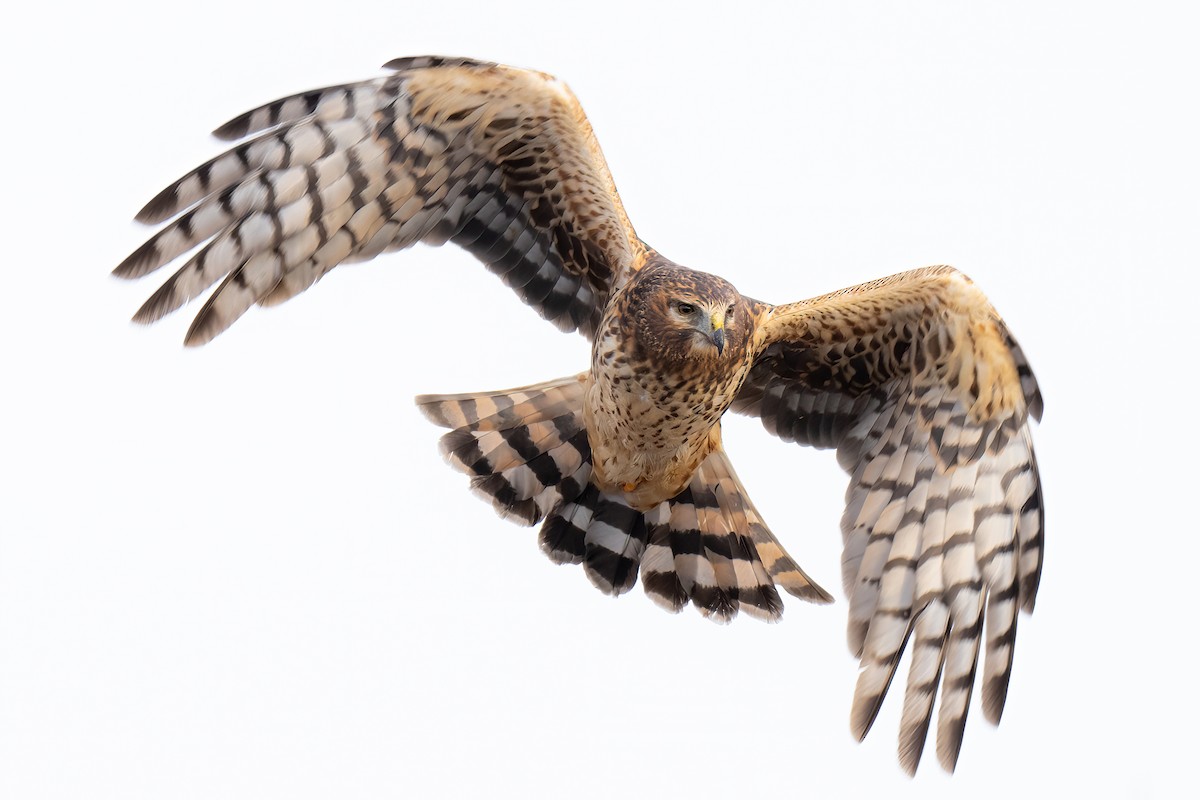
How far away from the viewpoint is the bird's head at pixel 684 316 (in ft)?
13.0

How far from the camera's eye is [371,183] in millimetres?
4043

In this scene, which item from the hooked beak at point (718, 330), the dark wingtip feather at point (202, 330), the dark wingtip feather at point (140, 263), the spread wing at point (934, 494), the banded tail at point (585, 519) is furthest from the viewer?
the banded tail at point (585, 519)

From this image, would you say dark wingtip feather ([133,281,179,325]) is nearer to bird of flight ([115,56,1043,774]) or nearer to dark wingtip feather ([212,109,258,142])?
bird of flight ([115,56,1043,774])

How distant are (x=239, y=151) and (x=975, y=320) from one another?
2382 millimetres

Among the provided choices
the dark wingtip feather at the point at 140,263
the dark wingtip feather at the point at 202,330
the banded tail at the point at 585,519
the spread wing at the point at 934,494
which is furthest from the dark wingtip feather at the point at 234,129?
the spread wing at the point at 934,494

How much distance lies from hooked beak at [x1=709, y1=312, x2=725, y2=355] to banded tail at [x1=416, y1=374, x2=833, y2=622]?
88 centimetres

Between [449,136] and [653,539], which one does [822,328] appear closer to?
[653,539]

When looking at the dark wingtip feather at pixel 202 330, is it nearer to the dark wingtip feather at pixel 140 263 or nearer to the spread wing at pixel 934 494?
the dark wingtip feather at pixel 140 263

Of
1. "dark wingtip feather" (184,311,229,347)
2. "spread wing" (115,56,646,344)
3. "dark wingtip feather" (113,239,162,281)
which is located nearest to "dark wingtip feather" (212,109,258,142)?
"spread wing" (115,56,646,344)

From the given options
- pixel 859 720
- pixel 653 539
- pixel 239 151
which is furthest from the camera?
pixel 653 539

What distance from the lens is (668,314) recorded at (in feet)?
13.1

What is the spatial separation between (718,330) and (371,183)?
1.17 metres

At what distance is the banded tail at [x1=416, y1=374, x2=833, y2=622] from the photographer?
15.2 ft

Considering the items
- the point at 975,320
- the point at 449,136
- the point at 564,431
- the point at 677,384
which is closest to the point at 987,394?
the point at 975,320
